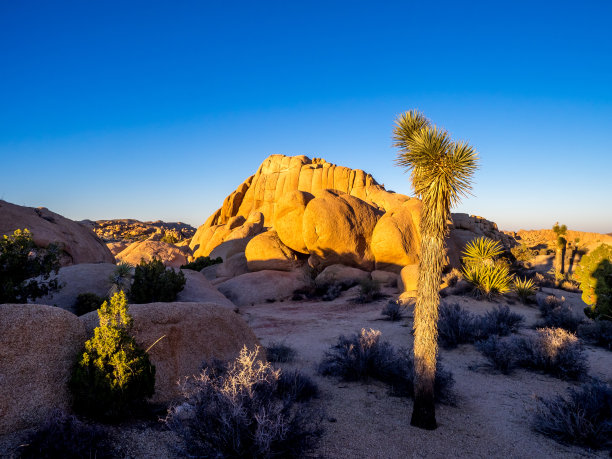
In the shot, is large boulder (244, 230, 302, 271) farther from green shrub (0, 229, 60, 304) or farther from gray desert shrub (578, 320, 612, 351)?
green shrub (0, 229, 60, 304)

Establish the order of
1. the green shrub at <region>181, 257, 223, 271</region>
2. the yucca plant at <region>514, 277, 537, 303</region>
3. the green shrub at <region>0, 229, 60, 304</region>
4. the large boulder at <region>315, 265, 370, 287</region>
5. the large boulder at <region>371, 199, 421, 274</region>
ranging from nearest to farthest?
the green shrub at <region>0, 229, 60, 304</region>
the yucca plant at <region>514, 277, 537, 303</region>
the large boulder at <region>315, 265, 370, 287</region>
the large boulder at <region>371, 199, 421, 274</region>
the green shrub at <region>181, 257, 223, 271</region>

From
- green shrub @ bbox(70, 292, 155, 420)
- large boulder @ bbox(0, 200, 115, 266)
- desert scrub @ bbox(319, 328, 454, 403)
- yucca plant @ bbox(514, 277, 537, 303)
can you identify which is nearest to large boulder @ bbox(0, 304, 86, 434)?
green shrub @ bbox(70, 292, 155, 420)

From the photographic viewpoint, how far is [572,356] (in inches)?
318

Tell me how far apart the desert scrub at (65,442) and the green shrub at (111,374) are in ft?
1.90

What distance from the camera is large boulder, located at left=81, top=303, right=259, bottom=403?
19.5ft

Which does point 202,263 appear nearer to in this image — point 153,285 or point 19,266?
point 153,285

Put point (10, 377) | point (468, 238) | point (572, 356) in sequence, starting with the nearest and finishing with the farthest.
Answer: point (10, 377), point (572, 356), point (468, 238)

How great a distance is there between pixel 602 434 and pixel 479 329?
18.3 feet

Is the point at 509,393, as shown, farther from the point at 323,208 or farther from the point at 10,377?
the point at 323,208

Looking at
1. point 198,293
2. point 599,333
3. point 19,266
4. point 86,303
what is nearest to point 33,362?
point 19,266

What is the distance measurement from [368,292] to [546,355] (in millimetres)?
10254

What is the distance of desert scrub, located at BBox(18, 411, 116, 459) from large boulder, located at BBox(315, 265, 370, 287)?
57.1 ft

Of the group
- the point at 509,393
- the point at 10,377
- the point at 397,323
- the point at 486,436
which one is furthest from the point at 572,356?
the point at 10,377

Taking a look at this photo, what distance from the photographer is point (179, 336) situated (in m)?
6.53
